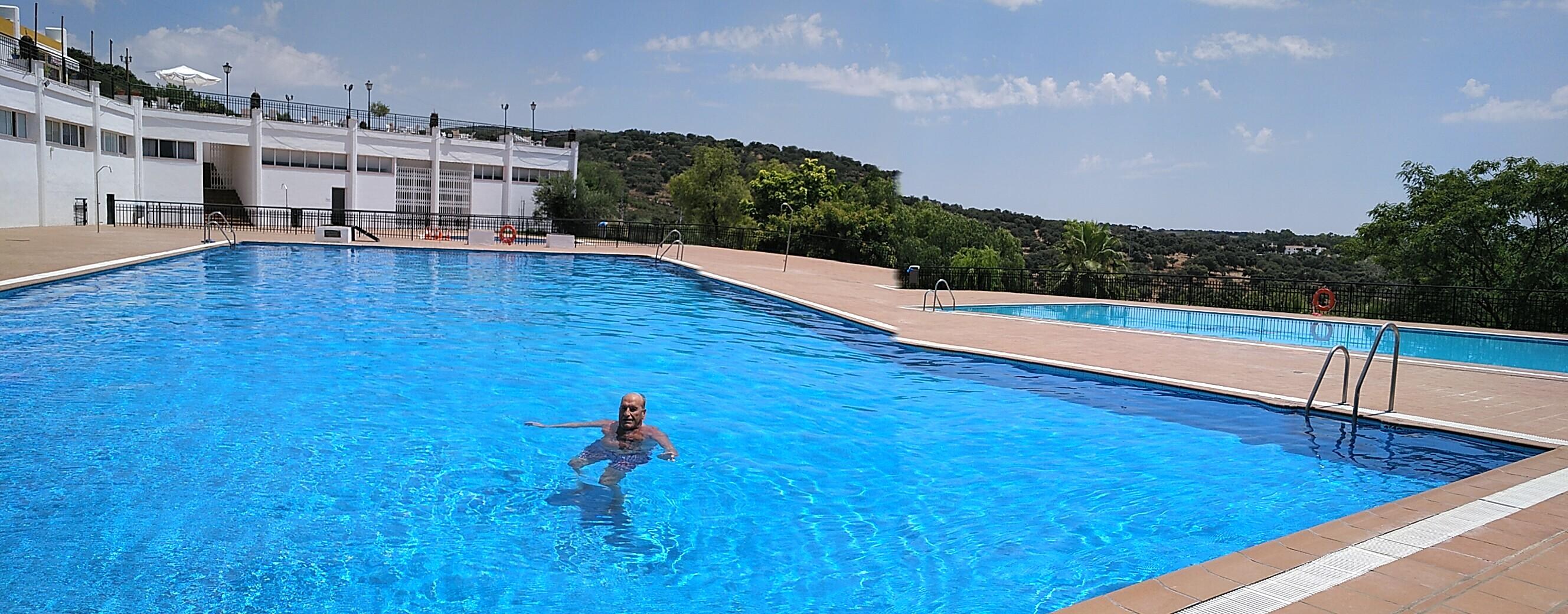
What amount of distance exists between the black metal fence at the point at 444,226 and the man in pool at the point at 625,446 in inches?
966

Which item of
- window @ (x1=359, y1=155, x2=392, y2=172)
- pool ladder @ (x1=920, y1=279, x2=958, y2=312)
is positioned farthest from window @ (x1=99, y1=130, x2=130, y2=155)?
pool ladder @ (x1=920, y1=279, x2=958, y2=312)

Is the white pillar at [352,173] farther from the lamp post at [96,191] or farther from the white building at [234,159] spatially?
the lamp post at [96,191]

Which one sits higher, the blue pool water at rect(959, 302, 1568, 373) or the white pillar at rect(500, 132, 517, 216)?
the white pillar at rect(500, 132, 517, 216)

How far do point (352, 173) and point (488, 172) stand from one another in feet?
19.5

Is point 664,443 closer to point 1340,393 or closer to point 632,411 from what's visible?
point 632,411

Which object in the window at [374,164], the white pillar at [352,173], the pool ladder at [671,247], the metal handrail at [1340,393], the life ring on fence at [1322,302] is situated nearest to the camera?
the metal handrail at [1340,393]

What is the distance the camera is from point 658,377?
1169 cm

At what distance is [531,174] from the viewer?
45.3m

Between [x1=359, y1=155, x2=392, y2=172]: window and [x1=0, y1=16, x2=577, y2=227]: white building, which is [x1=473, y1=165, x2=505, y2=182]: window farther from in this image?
[x1=359, y1=155, x2=392, y2=172]: window

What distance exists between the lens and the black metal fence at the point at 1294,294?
19844mm

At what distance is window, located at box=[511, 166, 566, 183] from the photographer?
44.7 m

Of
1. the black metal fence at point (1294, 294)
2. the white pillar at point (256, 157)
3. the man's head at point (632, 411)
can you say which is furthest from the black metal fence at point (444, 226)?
the man's head at point (632, 411)

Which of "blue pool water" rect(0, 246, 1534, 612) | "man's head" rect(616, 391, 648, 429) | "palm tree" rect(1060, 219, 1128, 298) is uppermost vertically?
"palm tree" rect(1060, 219, 1128, 298)

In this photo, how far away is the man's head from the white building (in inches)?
1123
